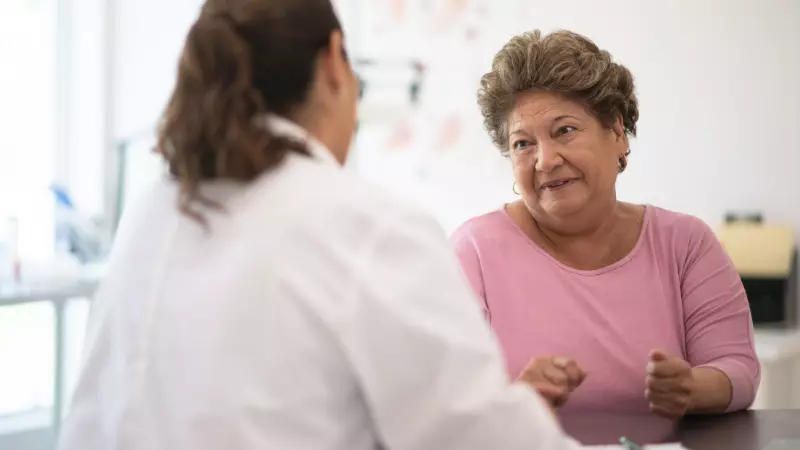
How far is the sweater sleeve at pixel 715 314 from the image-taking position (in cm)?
163

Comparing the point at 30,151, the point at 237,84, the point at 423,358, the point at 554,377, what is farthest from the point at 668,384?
the point at 30,151

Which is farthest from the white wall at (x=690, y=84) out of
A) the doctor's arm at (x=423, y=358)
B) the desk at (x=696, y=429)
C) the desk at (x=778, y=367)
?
the doctor's arm at (x=423, y=358)

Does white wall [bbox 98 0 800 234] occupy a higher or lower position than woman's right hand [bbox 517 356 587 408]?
higher

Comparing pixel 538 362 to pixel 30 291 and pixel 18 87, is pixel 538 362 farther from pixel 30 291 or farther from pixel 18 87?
pixel 18 87

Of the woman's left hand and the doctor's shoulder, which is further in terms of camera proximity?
the woman's left hand

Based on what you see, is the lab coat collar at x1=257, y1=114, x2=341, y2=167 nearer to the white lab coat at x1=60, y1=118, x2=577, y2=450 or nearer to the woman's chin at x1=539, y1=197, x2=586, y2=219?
the white lab coat at x1=60, y1=118, x2=577, y2=450

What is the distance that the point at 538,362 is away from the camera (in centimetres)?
139

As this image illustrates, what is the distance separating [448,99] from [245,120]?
2.93 metres

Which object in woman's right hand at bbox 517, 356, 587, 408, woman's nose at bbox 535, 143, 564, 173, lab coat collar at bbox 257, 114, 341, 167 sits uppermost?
lab coat collar at bbox 257, 114, 341, 167

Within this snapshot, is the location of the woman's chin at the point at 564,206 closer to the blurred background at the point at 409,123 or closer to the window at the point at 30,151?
the blurred background at the point at 409,123

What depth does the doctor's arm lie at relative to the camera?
858 mm

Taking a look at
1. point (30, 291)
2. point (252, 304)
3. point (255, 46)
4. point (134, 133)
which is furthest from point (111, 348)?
point (134, 133)

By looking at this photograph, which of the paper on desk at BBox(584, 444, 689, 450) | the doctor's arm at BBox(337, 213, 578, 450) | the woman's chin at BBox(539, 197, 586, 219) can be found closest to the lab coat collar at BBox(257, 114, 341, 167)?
the doctor's arm at BBox(337, 213, 578, 450)

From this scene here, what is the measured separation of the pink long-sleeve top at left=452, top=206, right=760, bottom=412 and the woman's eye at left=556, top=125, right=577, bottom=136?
0.63 ft
